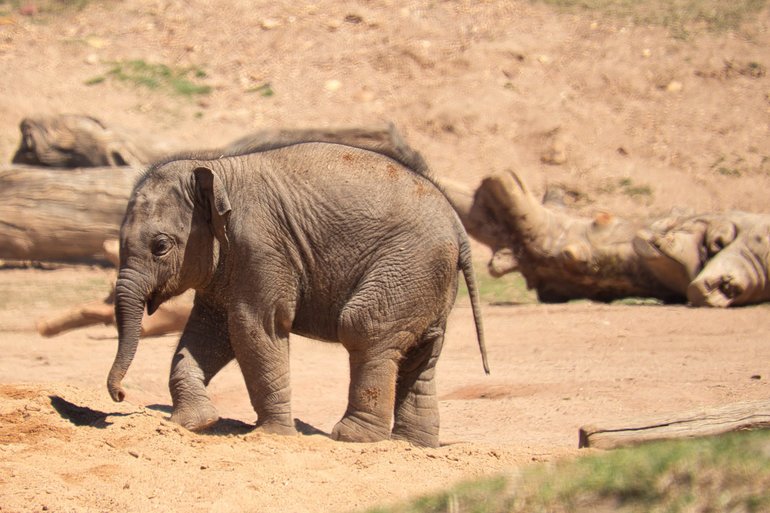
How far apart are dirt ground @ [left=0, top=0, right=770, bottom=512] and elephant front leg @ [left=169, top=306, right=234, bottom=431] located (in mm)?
203

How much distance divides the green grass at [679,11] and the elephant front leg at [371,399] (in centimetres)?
1530

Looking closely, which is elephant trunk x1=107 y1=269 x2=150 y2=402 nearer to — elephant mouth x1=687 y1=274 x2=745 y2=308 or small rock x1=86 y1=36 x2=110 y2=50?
elephant mouth x1=687 y1=274 x2=745 y2=308

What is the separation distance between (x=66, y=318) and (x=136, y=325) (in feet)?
14.6

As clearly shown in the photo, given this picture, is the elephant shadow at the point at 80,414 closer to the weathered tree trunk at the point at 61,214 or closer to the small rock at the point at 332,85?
the weathered tree trunk at the point at 61,214

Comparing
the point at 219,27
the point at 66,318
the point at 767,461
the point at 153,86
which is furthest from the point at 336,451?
the point at 219,27

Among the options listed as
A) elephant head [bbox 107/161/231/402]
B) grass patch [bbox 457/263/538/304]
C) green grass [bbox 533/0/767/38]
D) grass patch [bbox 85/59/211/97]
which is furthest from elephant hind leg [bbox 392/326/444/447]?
green grass [bbox 533/0/767/38]

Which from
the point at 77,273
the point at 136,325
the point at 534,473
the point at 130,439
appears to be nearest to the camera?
the point at 534,473

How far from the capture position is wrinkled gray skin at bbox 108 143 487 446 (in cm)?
632

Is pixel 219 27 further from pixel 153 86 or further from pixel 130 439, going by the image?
pixel 130 439

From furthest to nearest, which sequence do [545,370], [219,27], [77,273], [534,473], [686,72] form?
1. [219,27]
2. [686,72]
3. [77,273]
4. [545,370]
5. [534,473]

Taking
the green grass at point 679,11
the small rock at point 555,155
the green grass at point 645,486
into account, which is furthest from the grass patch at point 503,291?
the green grass at point 679,11

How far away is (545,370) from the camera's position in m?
9.23

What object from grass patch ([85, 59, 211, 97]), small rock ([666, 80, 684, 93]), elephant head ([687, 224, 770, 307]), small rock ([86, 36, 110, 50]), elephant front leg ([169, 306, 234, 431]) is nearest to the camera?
elephant front leg ([169, 306, 234, 431])

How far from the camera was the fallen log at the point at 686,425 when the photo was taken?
5523 millimetres
